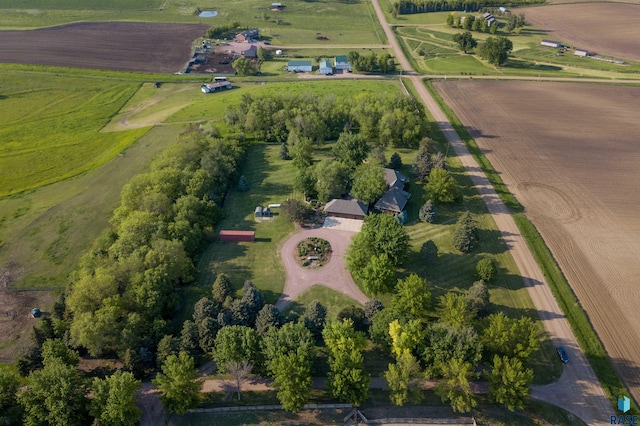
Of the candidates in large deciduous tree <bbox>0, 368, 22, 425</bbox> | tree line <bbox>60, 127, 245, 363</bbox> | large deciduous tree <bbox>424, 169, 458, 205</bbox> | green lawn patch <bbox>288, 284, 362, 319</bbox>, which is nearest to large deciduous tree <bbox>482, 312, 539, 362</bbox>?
green lawn patch <bbox>288, 284, 362, 319</bbox>

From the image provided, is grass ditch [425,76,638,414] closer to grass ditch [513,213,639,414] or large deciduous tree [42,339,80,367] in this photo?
grass ditch [513,213,639,414]

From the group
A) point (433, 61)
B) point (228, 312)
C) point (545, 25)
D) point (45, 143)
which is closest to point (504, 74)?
point (433, 61)

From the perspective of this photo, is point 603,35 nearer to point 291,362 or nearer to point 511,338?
point 511,338

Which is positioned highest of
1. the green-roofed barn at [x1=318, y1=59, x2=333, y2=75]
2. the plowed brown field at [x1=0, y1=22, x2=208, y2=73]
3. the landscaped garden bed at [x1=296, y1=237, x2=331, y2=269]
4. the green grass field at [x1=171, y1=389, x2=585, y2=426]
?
the plowed brown field at [x1=0, y1=22, x2=208, y2=73]

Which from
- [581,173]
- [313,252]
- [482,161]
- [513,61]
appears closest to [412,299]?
[313,252]

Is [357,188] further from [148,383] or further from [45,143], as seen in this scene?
[45,143]

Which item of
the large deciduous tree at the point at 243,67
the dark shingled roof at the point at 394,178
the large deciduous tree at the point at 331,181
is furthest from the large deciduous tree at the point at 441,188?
the large deciduous tree at the point at 243,67
